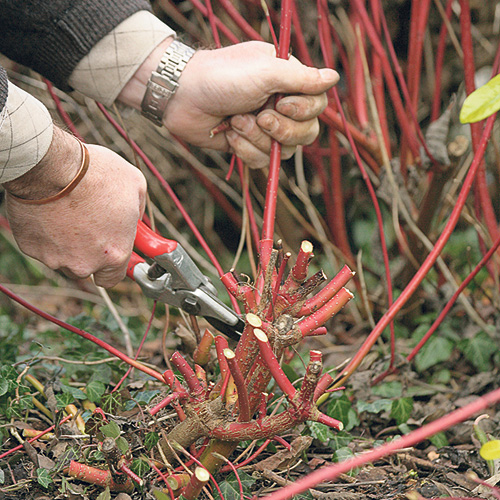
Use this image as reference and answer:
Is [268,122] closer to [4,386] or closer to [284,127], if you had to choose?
[284,127]

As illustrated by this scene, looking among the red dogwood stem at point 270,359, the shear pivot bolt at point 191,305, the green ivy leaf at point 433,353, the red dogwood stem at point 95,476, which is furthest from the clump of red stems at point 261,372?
the green ivy leaf at point 433,353

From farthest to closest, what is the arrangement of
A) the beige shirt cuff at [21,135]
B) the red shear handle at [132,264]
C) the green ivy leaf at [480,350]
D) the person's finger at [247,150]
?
the green ivy leaf at [480,350] < the person's finger at [247,150] < the red shear handle at [132,264] < the beige shirt cuff at [21,135]

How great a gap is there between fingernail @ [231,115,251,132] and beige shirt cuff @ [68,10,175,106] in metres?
0.28

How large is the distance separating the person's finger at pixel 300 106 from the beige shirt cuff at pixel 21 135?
2.06 feet

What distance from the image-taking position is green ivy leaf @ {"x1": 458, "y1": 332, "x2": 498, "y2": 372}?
5.67 ft

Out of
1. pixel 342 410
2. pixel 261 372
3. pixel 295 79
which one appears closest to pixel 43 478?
pixel 261 372

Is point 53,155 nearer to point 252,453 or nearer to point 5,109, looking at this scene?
point 5,109

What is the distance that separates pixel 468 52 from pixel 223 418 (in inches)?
44.0

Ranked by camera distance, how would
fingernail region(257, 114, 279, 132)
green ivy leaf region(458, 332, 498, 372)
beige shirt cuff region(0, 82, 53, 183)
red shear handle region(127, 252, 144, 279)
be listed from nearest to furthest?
beige shirt cuff region(0, 82, 53, 183) < red shear handle region(127, 252, 144, 279) < fingernail region(257, 114, 279, 132) < green ivy leaf region(458, 332, 498, 372)

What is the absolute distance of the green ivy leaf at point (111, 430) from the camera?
1.08 m

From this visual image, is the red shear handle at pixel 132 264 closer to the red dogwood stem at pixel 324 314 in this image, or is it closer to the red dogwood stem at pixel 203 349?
the red dogwood stem at pixel 203 349

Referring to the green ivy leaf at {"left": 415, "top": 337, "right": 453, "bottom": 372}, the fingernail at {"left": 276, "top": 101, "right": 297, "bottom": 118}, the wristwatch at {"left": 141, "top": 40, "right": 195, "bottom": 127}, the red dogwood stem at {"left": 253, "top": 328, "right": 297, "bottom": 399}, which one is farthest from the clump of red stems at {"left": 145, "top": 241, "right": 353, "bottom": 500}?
the green ivy leaf at {"left": 415, "top": 337, "right": 453, "bottom": 372}

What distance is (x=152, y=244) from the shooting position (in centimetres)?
130

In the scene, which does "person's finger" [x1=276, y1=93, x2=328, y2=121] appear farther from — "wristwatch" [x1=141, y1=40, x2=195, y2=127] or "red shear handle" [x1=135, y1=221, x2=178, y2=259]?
"red shear handle" [x1=135, y1=221, x2=178, y2=259]
